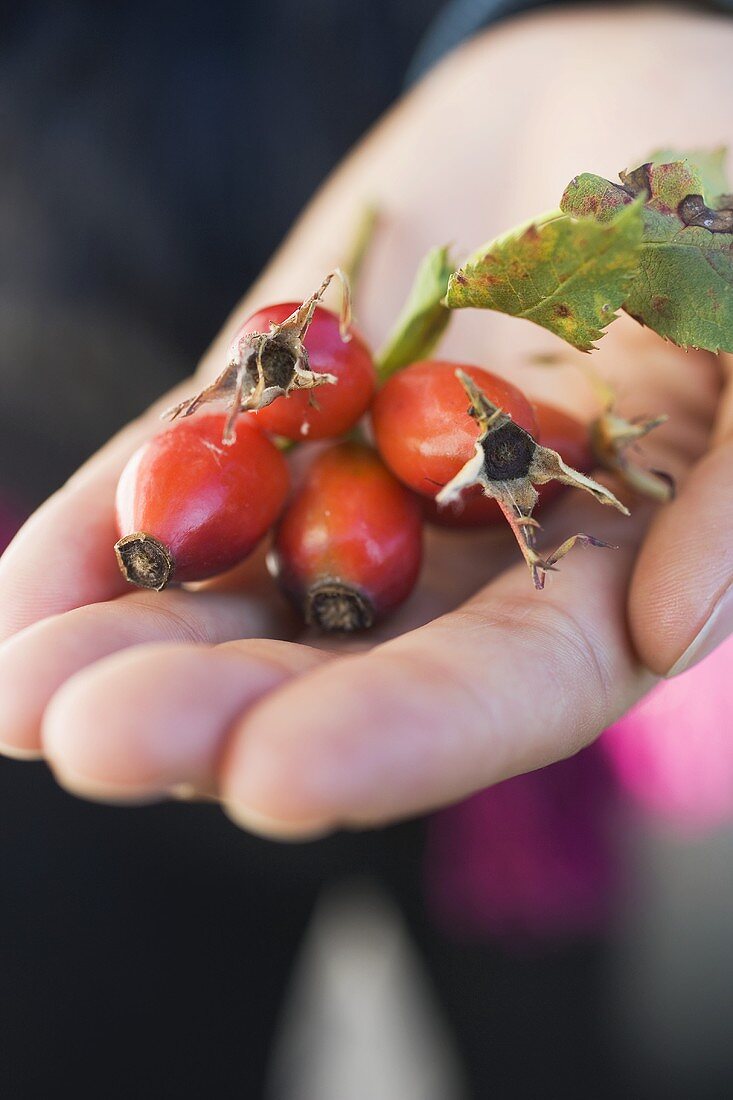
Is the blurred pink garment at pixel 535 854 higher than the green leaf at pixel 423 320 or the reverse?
the reverse

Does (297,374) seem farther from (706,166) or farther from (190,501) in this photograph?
(706,166)

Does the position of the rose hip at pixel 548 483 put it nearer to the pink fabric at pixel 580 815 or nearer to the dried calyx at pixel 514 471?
the dried calyx at pixel 514 471

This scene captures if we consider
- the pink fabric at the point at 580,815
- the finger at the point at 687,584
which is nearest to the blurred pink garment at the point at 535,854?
the pink fabric at the point at 580,815

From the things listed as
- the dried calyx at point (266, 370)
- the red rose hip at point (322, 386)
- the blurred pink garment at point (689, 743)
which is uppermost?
the dried calyx at point (266, 370)

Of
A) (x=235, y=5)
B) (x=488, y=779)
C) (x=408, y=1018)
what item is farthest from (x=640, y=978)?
(x=235, y=5)

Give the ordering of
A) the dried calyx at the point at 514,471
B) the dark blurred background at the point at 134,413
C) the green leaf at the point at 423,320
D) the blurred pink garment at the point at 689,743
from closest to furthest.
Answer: the dried calyx at the point at 514,471 → the green leaf at the point at 423,320 → the blurred pink garment at the point at 689,743 → the dark blurred background at the point at 134,413
